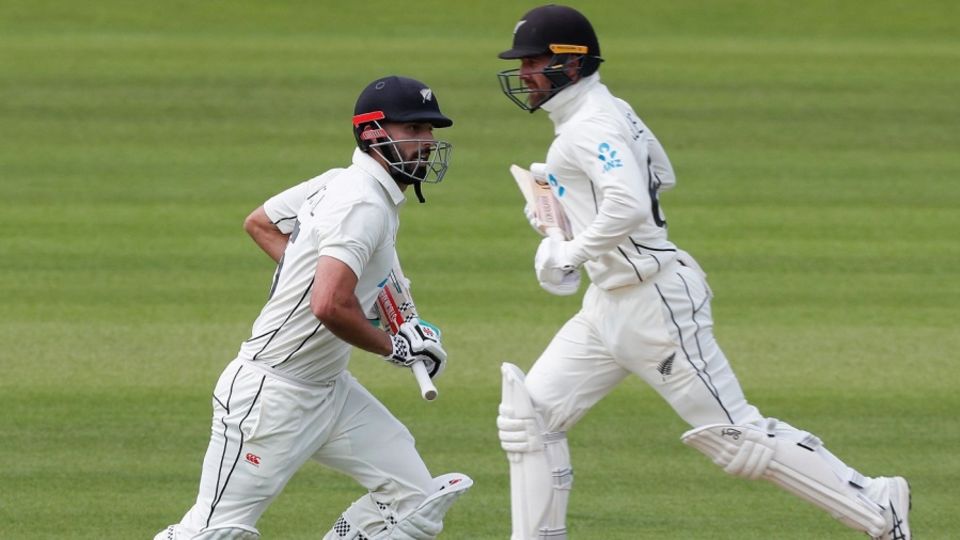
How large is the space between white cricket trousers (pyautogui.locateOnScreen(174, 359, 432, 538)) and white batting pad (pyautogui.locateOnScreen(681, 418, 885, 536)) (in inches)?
50.5

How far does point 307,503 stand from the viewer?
787 cm

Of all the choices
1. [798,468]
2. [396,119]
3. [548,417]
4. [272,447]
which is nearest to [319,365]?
[272,447]

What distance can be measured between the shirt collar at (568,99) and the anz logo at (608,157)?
0.36 m

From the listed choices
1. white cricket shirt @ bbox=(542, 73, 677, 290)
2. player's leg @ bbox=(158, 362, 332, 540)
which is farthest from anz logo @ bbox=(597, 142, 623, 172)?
player's leg @ bbox=(158, 362, 332, 540)

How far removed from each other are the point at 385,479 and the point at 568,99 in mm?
1780

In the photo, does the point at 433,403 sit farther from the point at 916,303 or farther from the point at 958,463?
the point at 916,303

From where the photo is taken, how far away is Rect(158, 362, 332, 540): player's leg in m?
6.02

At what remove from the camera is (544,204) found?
7.04 metres

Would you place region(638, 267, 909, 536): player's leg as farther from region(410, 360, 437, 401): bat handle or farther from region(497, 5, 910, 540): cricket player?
region(410, 360, 437, 401): bat handle

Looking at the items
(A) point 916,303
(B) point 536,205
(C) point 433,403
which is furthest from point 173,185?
(B) point 536,205

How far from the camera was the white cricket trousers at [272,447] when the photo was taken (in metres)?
6.04

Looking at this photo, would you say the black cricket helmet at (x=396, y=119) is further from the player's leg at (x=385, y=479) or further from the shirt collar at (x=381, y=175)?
the player's leg at (x=385, y=479)

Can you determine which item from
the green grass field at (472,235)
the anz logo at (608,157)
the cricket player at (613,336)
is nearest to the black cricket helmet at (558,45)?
the cricket player at (613,336)

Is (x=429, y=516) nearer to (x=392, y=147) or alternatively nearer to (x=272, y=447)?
(x=272, y=447)
